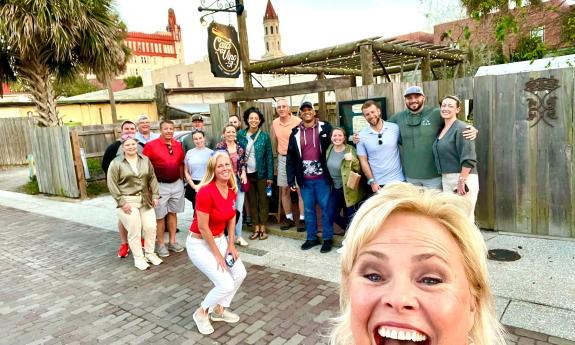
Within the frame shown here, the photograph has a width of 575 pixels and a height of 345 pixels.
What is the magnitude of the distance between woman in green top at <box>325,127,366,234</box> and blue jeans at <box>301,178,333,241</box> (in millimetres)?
78

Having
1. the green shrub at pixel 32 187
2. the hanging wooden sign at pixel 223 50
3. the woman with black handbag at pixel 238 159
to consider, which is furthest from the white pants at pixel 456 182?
the green shrub at pixel 32 187

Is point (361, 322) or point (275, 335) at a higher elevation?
point (361, 322)

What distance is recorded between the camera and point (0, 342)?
12.4ft

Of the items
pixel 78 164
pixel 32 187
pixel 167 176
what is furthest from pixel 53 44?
pixel 167 176

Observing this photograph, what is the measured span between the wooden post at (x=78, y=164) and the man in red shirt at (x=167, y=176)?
5615mm

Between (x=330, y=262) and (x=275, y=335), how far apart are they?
1772 mm

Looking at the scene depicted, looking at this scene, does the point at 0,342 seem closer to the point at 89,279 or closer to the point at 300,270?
the point at 89,279

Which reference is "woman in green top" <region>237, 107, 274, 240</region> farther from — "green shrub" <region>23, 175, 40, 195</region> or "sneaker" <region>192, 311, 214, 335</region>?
"green shrub" <region>23, 175, 40, 195</region>

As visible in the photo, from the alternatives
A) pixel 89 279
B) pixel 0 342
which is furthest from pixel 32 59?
pixel 0 342

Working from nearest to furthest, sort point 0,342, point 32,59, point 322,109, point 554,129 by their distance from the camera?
point 0,342 < point 554,129 < point 322,109 < point 32,59

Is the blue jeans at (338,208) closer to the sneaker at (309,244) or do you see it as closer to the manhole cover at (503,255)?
the sneaker at (309,244)

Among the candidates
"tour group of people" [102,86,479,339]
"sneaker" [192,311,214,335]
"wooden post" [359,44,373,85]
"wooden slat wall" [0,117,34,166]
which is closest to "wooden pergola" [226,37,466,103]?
"wooden post" [359,44,373,85]

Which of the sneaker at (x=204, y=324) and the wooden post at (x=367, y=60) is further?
the wooden post at (x=367, y=60)

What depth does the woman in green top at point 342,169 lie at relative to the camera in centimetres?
516
